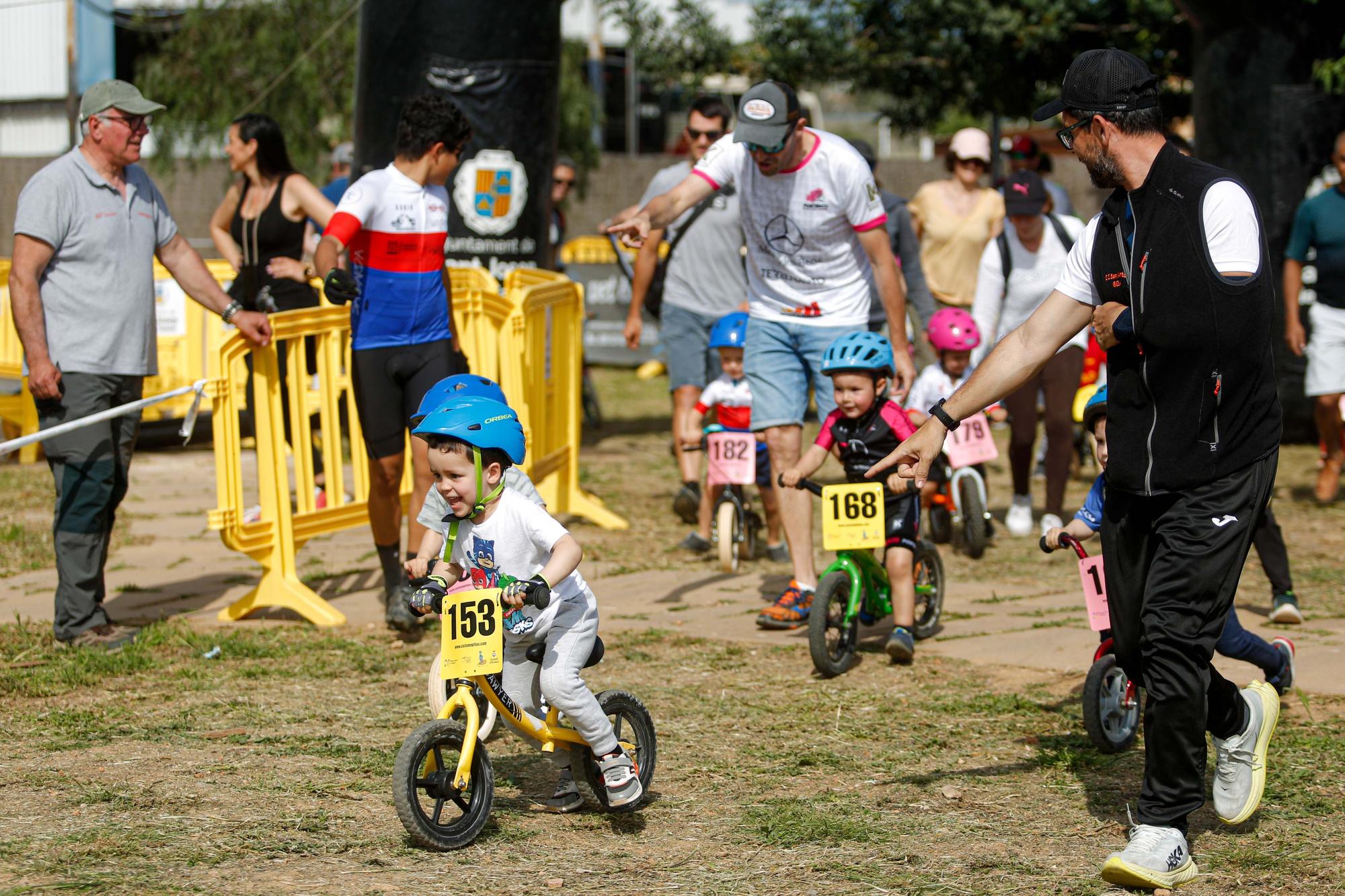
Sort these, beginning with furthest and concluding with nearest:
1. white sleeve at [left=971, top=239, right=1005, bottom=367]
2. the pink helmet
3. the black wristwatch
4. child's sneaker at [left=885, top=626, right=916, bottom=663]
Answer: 1. white sleeve at [left=971, top=239, right=1005, bottom=367]
2. the pink helmet
3. child's sneaker at [left=885, top=626, right=916, bottom=663]
4. the black wristwatch

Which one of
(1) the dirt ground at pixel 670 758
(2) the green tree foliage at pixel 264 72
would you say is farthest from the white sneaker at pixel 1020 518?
(2) the green tree foliage at pixel 264 72

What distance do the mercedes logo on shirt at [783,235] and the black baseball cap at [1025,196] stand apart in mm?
2646

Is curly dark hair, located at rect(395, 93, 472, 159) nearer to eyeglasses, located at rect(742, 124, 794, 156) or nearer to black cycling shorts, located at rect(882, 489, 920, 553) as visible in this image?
eyeglasses, located at rect(742, 124, 794, 156)

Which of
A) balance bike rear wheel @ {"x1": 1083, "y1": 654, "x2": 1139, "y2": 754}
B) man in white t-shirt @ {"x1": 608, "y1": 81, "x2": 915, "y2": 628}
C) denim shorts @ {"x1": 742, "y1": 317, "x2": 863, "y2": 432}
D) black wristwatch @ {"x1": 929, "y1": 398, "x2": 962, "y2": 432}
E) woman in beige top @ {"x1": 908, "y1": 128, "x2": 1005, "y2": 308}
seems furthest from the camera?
woman in beige top @ {"x1": 908, "y1": 128, "x2": 1005, "y2": 308}

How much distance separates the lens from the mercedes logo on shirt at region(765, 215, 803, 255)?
285 inches

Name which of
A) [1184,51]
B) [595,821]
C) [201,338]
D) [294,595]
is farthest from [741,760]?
[1184,51]

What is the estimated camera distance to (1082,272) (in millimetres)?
4559

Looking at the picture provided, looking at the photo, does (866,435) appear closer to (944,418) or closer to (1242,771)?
(944,418)

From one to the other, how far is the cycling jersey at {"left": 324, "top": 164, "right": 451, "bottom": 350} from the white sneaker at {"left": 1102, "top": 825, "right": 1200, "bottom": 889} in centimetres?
405

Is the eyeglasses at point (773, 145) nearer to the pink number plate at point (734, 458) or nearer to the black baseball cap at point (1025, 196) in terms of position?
the pink number plate at point (734, 458)

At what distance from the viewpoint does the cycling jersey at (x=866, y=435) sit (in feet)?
22.5

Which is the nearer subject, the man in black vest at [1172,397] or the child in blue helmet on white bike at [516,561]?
the man in black vest at [1172,397]

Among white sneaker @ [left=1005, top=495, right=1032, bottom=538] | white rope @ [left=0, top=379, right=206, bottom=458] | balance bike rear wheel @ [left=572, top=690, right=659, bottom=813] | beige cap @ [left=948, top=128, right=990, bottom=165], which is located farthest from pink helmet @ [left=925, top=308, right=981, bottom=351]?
balance bike rear wheel @ [left=572, top=690, right=659, bottom=813]

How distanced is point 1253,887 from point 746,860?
1.34m
